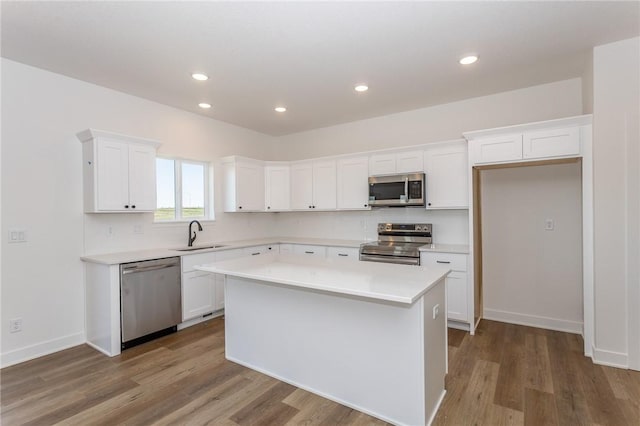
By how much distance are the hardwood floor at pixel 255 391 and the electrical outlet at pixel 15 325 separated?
321mm

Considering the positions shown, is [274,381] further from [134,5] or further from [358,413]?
[134,5]

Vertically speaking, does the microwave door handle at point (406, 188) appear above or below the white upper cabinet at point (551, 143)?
below

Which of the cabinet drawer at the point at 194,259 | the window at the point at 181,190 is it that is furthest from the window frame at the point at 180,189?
the cabinet drawer at the point at 194,259

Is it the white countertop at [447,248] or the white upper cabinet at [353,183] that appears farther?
the white upper cabinet at [353,183]

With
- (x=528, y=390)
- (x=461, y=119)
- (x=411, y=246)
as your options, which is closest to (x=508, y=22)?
(x=461, y=119)

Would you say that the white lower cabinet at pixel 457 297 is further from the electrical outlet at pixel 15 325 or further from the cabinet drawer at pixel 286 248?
the electrical outlet at pixel 15 325

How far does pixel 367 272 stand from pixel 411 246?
1.77 metres

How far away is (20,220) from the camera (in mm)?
3031

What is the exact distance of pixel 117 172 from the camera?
3.44 m

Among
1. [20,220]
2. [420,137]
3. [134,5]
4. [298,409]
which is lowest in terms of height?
[298,409]

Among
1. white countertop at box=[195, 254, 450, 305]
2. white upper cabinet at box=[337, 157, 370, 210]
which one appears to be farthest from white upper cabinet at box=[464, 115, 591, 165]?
white countertop at box=[195, 254, 450, 305]

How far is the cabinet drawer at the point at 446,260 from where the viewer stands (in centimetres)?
360

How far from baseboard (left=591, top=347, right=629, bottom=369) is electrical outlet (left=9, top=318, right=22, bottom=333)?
520cm

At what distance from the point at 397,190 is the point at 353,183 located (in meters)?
0.74
